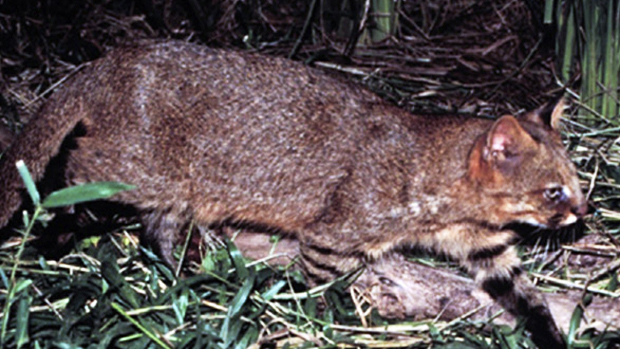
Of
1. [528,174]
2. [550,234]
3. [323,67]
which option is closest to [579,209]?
[528,174]

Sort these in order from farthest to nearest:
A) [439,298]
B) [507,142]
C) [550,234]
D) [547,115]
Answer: [550,234] → [439,298] → [547,115] → [507,142]

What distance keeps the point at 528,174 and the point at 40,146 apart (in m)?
3.03

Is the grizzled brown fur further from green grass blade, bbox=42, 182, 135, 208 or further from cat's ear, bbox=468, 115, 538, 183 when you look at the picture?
green grass blade, bbox=42, 182, 135, 208

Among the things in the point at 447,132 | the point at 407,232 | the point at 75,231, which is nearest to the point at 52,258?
the point at 75,231

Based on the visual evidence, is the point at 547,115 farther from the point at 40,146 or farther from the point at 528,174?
the point at 40,146

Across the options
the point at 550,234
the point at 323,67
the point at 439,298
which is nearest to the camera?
the point at 439,298

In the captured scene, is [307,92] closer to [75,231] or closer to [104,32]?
[75,231]

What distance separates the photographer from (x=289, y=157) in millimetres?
5340

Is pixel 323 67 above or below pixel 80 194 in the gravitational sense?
below

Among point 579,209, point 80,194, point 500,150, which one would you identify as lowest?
point 579,209

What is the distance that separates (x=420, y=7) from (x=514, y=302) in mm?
4182

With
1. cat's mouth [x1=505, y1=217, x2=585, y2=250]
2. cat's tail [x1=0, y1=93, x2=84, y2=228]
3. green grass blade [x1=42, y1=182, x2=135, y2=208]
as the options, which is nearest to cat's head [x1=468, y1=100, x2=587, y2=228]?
cat's mouth [x1=505, y1=217, x2=585, y2=250]

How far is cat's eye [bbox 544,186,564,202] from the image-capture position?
4.74m

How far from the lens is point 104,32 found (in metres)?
7.94
